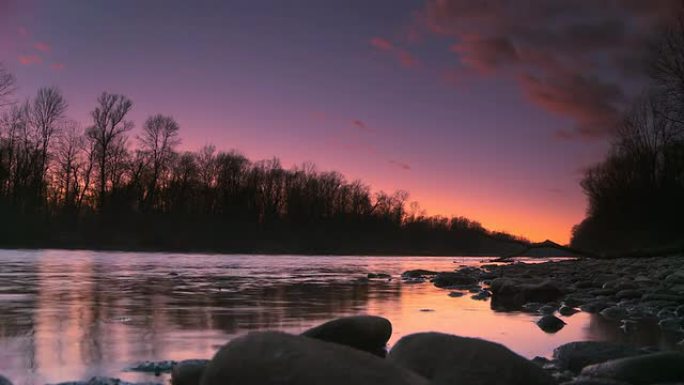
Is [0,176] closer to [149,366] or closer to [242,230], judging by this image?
[242,230]

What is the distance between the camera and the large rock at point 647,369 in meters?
4.19

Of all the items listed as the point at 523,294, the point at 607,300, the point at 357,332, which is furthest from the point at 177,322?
the point at 607,300

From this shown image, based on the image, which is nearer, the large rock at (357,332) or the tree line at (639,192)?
the large rock at (357,332)

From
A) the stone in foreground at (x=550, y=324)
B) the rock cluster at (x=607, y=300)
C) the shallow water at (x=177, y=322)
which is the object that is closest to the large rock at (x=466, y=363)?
the shallow water at (x=177, y=322)

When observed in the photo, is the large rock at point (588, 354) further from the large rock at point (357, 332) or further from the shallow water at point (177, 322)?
the large rock at point (357, 332)

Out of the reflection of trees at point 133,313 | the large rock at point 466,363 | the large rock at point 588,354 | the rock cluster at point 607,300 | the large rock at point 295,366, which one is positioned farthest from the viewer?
the rock cluster at point 607,300

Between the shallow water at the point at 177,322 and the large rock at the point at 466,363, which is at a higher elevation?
the large rock at the point at 466,363

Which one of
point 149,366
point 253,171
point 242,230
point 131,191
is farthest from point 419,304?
point 253,171

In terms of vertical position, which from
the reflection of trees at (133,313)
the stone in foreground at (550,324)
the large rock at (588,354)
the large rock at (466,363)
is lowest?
the reflection of trees at (133,313)

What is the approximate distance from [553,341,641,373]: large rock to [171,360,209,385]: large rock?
287 cm

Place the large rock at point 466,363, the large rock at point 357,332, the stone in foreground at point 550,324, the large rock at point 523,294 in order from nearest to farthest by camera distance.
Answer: the large rock at point 466,363
the large rock at point 357,332
the stone in foreground at point 550,324
the large rock at point 523,294

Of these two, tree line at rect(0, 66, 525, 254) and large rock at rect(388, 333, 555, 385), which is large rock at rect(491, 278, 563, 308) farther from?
tree line at rect(0, 66, 525, 254)

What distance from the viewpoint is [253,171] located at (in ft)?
267

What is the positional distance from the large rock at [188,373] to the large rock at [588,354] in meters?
2.87
